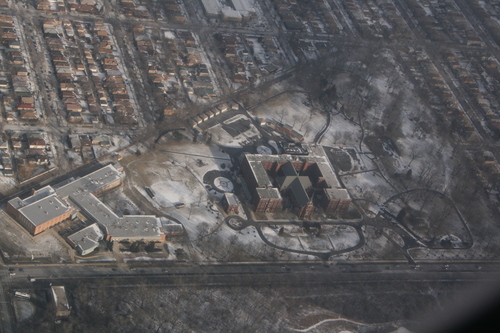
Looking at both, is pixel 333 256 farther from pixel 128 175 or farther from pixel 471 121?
pixel 471 121

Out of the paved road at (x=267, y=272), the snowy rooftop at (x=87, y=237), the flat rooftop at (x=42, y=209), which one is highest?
the flat rooftop at (x=42, y=209)

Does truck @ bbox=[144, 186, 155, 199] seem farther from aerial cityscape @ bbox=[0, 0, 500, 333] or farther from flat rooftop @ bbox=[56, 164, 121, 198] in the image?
flat rooftop @ bbox=[56, 164, 121, 198]

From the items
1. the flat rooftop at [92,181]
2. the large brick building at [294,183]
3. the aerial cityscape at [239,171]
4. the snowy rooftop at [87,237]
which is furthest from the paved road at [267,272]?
the flat rooftop at [92,181]

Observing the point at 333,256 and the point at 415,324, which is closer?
the point at 415,324

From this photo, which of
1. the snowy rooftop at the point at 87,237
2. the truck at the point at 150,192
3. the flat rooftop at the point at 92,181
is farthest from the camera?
the truck at the point at 150,192

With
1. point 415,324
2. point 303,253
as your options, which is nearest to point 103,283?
point 303,253

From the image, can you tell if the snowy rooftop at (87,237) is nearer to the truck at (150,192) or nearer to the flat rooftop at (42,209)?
the flat rooftop at (42,209)
